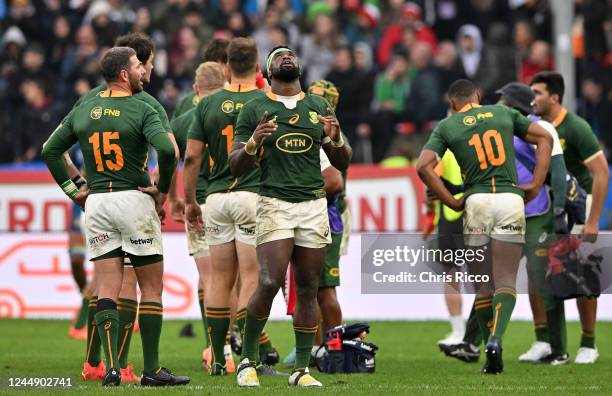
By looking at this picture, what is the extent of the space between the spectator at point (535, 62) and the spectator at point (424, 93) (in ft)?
4.58

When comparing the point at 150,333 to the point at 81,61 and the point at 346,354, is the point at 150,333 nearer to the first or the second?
the point at 346,354

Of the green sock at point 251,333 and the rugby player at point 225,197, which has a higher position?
the rugby player at point 225,197

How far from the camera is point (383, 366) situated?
11.7 metres

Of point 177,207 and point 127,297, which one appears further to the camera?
point 177,207

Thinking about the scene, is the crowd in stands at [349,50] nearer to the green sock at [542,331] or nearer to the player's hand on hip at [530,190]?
the green sock at [542,331]

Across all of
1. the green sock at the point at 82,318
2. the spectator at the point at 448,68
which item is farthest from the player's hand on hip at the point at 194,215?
the spectator at the point at 448,68

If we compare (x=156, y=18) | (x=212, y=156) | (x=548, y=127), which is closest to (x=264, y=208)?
(x=212, y=156)

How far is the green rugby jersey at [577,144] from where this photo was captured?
12.2m

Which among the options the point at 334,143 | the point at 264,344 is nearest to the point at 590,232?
the point at 264,344

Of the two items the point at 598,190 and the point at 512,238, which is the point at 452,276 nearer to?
the point at 512,238

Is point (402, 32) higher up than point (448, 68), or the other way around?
point (402, 32)

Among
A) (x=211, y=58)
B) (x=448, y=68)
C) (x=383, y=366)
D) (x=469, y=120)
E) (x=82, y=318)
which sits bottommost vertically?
(x=383, y=366)

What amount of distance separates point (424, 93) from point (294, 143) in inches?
458

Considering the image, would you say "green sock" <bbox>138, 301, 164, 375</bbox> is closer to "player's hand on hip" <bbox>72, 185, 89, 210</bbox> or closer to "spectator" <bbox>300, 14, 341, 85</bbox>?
"player's hand on hip" <bbox>72, 185, 89, 210</bbox>
